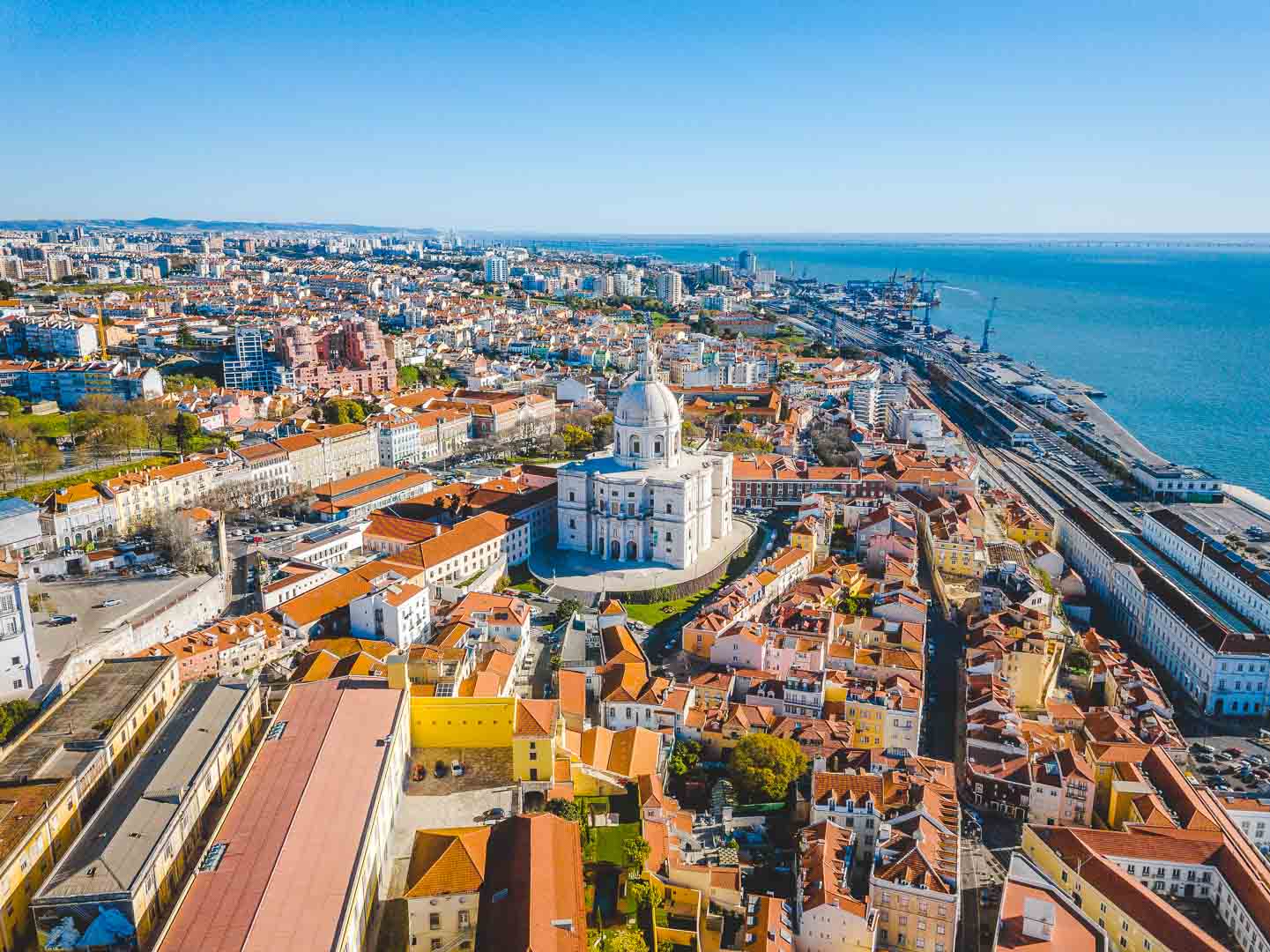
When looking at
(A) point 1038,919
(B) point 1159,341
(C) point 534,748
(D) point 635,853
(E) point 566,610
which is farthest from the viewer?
(B) point 1159,341

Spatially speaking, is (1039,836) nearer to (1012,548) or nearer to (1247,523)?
(1012,548)

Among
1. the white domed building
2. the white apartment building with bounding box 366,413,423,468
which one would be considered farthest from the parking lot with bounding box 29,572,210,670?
the white apartment building with bounding box 366,413,423,468

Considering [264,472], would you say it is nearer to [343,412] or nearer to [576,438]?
[343,412]

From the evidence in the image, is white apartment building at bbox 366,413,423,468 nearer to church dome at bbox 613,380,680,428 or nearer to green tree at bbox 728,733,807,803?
church dome at bbox 613,380,680,428

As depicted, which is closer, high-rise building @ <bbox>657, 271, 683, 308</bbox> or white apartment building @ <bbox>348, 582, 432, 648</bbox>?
white apartment building @ <bbox>348, 582, 432, 648</bbox>

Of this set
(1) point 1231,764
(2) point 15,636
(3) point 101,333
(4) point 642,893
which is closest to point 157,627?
(2) point 15,636

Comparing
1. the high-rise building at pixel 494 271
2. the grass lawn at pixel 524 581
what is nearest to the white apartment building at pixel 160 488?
the grass lawn at pixel 524 581
